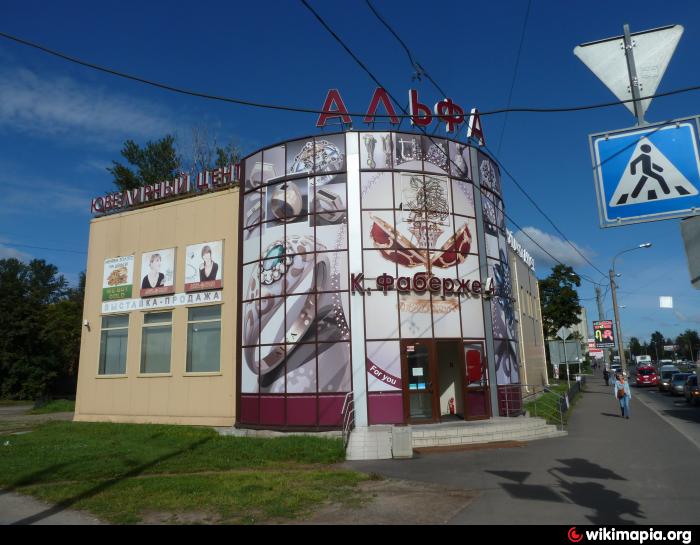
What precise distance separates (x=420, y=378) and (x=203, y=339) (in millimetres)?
8262

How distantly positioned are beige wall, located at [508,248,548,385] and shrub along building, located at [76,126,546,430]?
9.42 metres

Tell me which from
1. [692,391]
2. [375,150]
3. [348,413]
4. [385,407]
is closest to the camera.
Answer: [348,413]

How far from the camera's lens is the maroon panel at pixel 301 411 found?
50.9 ft

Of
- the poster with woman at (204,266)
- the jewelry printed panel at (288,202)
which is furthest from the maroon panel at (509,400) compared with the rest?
the poster with woman at (204,266)

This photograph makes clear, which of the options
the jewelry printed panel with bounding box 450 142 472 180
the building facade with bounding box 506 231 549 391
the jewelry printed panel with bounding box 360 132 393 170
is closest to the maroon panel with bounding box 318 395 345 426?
the jewelry printed panel with bounding box 360 132 393 170

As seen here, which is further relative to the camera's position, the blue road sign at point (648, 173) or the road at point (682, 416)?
the road at point (682, 416)

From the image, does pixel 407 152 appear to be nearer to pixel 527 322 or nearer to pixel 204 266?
pixel 204 266

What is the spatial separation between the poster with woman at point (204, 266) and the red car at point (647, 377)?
4086 centimetres

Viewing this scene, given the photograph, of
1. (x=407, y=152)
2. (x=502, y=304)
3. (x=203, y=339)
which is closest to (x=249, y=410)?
(x=203, y=339)

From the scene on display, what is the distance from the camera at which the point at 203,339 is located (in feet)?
61.9

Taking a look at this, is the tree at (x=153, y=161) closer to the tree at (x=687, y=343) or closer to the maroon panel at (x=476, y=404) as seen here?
the maroon panel at (x=476, y=404)

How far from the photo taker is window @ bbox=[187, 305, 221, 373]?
60.7 feet
